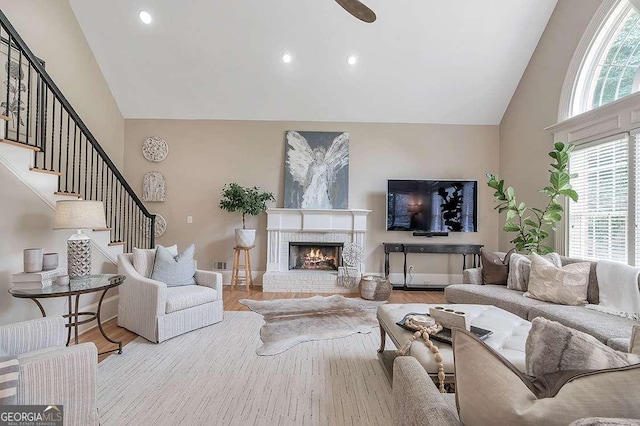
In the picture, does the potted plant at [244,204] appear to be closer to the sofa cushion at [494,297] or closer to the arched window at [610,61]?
the sofa cushion at [494,297]

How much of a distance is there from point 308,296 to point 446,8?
4530mm

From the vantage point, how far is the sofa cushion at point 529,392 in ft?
2.27

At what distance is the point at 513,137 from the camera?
17.3ft

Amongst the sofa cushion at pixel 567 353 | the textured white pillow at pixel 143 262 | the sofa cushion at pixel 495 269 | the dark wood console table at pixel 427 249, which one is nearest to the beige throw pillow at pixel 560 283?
the sofa cushion at pixel 495 269

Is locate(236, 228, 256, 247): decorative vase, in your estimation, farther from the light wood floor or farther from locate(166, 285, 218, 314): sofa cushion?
locate(166, 285, 218, 314): sofa cushion

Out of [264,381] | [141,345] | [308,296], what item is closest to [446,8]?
[308,296]

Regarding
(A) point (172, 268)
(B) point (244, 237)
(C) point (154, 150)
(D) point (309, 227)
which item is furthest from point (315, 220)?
(C) point (154, 150)

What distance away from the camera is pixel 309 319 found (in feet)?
12.2

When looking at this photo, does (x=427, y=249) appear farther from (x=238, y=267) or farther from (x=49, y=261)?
(x=49, y=261)

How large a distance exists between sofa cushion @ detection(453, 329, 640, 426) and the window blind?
3661mm

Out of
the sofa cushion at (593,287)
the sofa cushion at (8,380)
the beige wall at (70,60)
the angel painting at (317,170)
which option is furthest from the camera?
the angel painting at (317,170)

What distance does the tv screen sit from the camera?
17.7 feet

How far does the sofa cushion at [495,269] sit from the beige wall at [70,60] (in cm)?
604

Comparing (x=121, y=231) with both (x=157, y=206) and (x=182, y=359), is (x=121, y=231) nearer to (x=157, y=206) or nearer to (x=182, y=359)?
(x=157, y=206)
